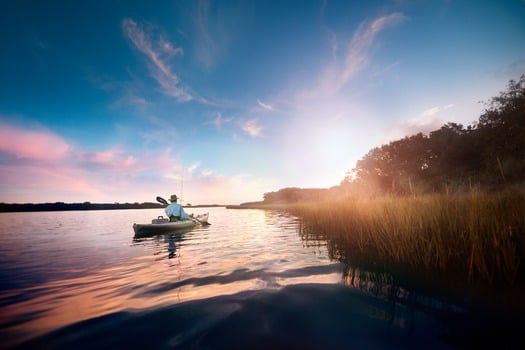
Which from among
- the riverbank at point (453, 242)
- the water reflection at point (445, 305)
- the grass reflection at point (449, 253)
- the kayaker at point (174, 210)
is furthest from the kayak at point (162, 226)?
the water reflection at point (445, 305)

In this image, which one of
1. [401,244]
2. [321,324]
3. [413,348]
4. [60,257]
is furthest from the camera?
[60,257]

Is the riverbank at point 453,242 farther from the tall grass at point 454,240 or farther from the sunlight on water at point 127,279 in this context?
the sunlight on water at point 127,279

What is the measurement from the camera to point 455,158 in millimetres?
28750

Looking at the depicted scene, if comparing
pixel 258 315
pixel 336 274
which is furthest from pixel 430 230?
pixel 258 315

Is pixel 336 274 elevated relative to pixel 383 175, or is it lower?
lower

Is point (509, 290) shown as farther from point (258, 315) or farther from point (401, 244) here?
point (258, 315)

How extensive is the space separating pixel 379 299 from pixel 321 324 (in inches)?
55.1

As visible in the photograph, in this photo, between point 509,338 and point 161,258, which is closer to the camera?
point 509,338

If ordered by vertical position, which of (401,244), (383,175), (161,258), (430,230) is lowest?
(161,258)

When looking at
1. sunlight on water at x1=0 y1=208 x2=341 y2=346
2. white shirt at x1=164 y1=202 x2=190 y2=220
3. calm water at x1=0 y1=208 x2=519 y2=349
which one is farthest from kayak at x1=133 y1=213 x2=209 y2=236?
calm water at x1=0 y1=208 x2=519 y2=349

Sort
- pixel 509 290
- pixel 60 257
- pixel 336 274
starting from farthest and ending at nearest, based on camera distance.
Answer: pixel 60 257, pixel 336 274, pixel 509 290

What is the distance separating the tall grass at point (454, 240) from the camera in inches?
168

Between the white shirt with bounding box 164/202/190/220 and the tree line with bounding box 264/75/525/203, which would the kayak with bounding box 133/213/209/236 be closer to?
the white shirt with bounding box 164/202/190/220

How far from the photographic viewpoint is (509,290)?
384cm
